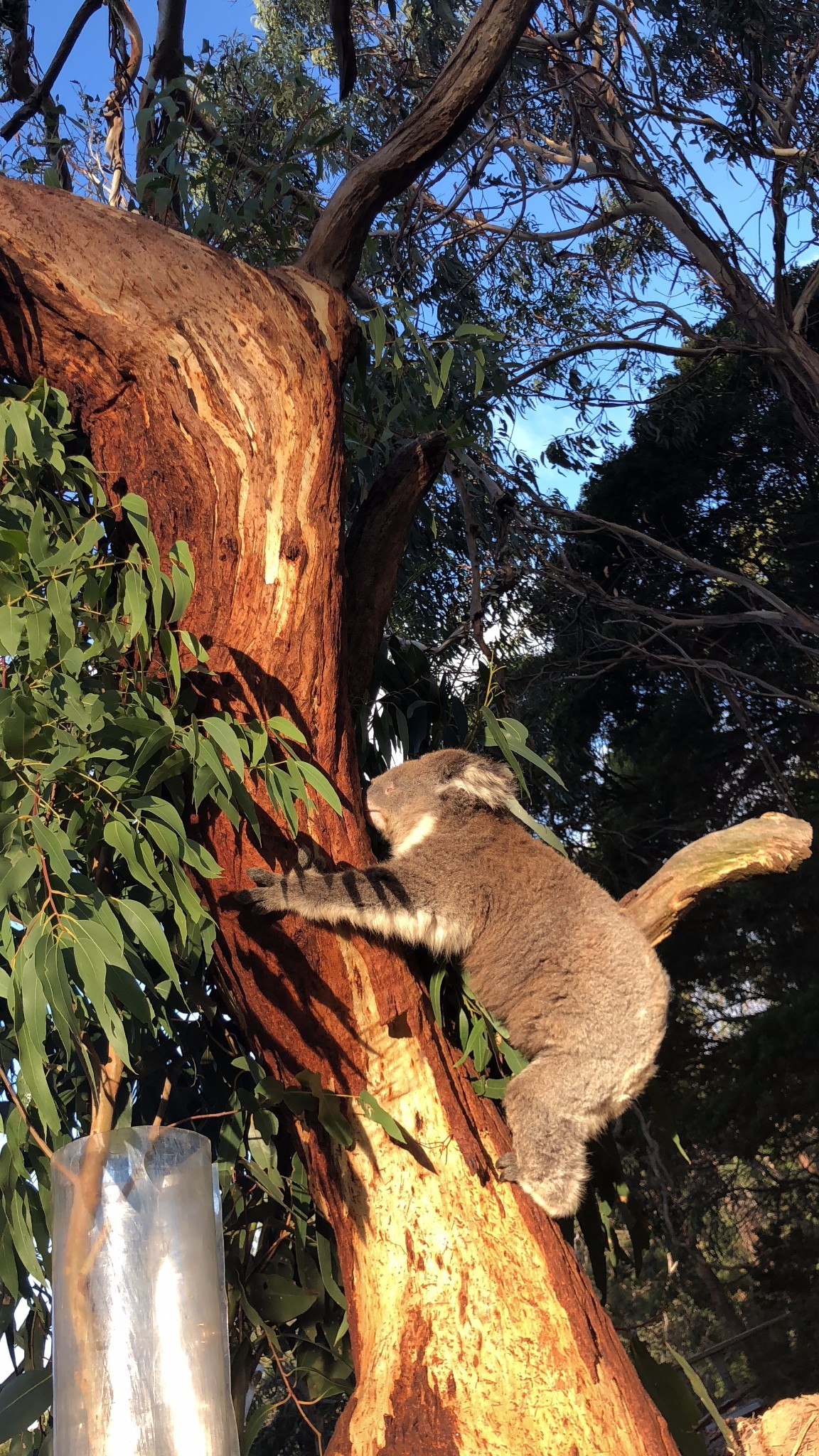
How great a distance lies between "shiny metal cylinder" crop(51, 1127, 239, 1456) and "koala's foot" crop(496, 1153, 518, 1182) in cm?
51

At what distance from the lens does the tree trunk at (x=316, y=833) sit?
1952 millimetres

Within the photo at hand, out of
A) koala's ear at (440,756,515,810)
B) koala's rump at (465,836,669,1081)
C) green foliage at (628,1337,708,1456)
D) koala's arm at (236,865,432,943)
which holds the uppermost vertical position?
koala's ear at (440,756,515,810)

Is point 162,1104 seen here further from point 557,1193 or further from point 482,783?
point 482,783

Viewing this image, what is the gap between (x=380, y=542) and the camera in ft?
9.09

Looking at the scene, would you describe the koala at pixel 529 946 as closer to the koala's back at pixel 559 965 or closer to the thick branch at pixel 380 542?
the koala's back at pixel 559 965

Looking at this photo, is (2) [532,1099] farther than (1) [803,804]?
No

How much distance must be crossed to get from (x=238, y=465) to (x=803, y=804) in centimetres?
521

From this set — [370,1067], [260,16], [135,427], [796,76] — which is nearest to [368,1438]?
[370,1067]

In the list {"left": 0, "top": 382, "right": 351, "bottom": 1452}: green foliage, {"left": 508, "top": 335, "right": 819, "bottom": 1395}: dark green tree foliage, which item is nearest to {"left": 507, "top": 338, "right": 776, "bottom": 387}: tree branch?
{"left": 508, "top": 335, "right": 819, "bottom": 1395}: dark green tree foliage

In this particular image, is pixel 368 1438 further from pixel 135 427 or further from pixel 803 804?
pixel 803 804

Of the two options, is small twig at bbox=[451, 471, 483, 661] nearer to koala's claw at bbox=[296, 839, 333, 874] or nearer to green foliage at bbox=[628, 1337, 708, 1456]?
koala's claw at bbox=[296, 839, 333, 874]

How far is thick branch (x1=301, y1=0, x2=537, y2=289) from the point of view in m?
2.72

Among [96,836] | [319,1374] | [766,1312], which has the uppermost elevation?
[96,836]

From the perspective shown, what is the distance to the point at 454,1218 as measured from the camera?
205 centimetres
